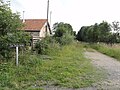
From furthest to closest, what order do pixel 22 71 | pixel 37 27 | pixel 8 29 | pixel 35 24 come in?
1. pixel 35 24
2. pixel 37 27
3. pixel 8 29
4. pixel 22 71

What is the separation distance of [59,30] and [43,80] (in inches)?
1666

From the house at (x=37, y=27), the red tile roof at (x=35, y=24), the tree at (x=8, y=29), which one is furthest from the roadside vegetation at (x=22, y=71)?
the red tile roof at (x=35, y=24)

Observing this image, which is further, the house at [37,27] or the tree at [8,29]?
the house at [37,27]

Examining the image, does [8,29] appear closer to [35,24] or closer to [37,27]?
[37,27]

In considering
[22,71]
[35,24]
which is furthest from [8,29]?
[35,24]

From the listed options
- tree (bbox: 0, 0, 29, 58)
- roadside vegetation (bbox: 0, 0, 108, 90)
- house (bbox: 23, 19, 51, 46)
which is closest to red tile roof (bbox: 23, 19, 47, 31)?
house (bbox: 23, 19, 51, 46)

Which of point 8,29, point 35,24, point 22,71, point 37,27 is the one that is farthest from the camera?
point 35,24

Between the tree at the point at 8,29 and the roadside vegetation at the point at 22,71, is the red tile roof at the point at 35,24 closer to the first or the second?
the roadside vegetation at the point at 22,71

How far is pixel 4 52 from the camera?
1280 cm

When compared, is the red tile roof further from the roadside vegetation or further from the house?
the roadside vegetation

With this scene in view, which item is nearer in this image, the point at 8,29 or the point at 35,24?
the point at 8,29

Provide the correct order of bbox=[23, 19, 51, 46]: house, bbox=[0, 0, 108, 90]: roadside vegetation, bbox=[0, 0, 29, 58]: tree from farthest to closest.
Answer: bbox=[23, 19, 51, 46]: house
bbox=[0, 0, 29, 58]: tree
bbox=[0, 0, 108, 90]: roadside vegetation

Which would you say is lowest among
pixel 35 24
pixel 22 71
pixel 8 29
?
pixel 22 71

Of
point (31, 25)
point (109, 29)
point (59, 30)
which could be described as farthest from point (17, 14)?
point (109, 29)
